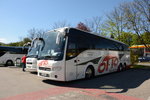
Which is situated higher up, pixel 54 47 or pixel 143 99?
pixel 54 47

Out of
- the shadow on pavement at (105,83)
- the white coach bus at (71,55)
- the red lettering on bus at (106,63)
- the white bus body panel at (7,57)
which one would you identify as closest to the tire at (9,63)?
the white bus body panel at (7,57)

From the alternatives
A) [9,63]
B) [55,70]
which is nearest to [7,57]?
[9,63]

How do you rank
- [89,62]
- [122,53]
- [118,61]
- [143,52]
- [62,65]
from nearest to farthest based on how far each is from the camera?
[62,65] → [89,62] → [118,61] → [122,53] → [143,52]

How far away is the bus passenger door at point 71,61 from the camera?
7.79 m

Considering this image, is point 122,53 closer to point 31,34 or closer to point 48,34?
point 48,34

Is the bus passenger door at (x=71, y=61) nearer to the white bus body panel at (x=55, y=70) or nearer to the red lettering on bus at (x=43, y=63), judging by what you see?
the white bus body panel at (x=55, y=70)

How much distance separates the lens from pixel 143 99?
5.60 m

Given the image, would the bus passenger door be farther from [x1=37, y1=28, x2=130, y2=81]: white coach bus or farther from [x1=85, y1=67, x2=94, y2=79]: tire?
[x1=85, y1=67, x2=94, y2=79]: tire

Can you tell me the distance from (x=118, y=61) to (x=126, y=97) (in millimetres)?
8476

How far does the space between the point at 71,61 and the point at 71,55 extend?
350 mm

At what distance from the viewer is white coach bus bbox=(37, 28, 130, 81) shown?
24.8 feet

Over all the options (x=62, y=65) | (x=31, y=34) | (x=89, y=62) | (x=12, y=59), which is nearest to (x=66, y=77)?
(x=62, y=65)

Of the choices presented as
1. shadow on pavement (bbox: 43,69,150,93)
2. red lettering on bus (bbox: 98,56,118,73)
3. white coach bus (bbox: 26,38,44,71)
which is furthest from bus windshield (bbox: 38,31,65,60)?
red lettering on bus (bbox: 98,56,118,73)

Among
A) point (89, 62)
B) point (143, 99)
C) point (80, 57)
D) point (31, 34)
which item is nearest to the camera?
point (143, 99)
